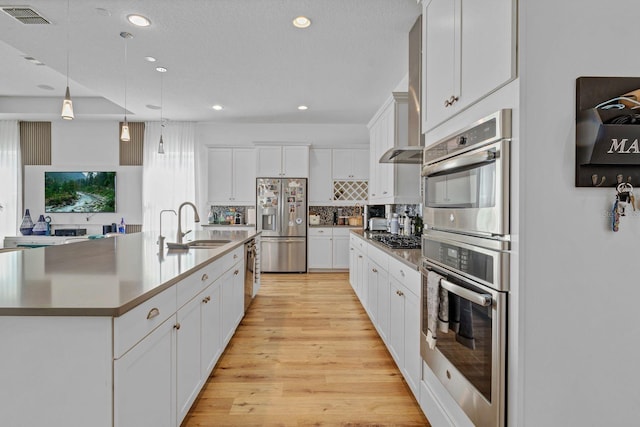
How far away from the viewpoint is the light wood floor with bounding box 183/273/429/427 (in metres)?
1.88

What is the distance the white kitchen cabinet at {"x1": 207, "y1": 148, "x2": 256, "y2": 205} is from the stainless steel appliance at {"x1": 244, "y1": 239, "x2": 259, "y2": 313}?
2440mm

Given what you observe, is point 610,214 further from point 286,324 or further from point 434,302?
point 286,324

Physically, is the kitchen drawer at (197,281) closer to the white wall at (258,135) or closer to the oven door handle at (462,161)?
the oven door handle at (462,161)

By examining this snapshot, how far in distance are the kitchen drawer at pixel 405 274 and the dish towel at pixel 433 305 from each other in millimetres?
264

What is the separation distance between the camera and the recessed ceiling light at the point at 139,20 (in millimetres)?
2736

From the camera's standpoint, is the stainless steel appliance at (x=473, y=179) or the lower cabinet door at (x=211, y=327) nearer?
the stainless steel appliance at (x=473, y=179)

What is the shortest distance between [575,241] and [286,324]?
2.78m

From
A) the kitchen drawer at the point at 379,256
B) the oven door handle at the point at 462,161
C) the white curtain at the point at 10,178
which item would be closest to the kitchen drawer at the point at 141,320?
the oven door handle at the point at 462,161

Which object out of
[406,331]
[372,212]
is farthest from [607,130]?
[372,212]

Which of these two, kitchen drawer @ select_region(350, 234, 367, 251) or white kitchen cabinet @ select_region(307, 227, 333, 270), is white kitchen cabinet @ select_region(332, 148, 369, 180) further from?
kitchen drawer @ select_region(350, 234, 367, 251)

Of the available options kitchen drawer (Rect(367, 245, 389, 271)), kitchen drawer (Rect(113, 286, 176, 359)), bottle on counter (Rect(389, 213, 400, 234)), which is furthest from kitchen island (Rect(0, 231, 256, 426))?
bottle on counter (Rect(389, 213, 400, 234))

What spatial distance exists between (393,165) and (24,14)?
11.7ft

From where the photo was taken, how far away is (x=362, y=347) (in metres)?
2.82

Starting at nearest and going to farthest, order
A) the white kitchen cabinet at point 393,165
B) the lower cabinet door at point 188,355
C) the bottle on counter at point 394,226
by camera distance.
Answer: the lower cabinet door at point 188,355
the white kitchen cabinet at point 393,165
the bottle on counter at point 394,226
